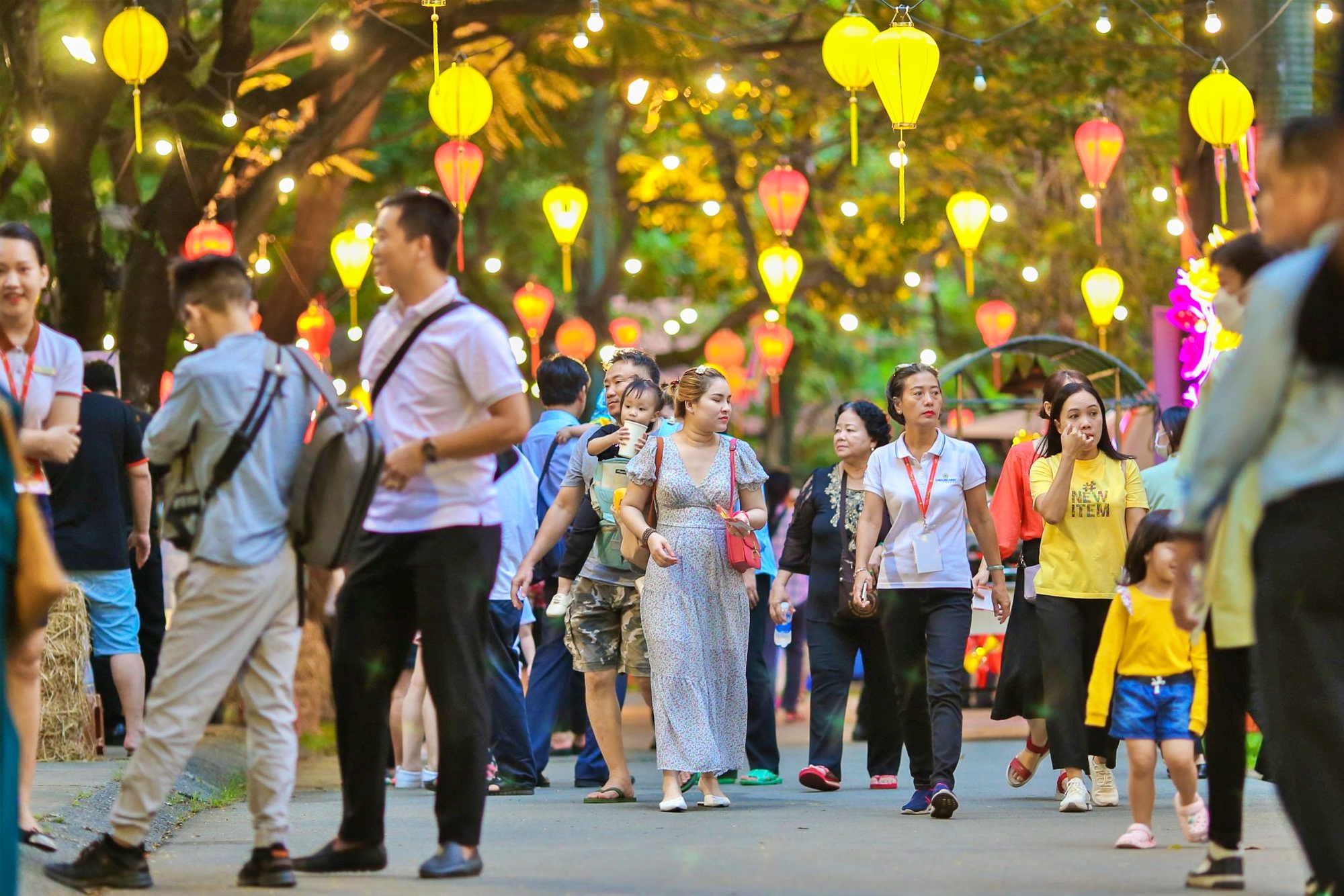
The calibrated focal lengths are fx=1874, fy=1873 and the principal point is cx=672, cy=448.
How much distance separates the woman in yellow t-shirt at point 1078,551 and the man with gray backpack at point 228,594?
3508 millimetres

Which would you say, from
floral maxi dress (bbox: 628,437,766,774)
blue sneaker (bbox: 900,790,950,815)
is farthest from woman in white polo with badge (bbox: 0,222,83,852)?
blue sneaker (bbox: 900,790,950,815)

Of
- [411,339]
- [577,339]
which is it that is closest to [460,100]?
[411,339]

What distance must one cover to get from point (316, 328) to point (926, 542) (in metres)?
10.6

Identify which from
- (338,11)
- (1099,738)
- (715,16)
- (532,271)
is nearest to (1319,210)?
(1099,738)

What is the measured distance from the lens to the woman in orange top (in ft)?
29.2

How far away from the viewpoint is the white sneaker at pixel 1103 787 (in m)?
8.51

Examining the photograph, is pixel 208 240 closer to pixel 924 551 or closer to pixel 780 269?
pixel 780 269

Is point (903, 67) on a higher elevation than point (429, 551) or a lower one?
higher

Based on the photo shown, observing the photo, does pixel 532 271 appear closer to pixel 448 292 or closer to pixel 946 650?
pixel 946 650

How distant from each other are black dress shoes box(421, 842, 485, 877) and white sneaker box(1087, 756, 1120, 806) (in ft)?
12.1

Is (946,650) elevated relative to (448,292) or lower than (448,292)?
lower

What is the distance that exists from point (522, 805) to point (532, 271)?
1776 cm

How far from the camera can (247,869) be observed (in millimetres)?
5641

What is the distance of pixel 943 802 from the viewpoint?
7.83 meters
